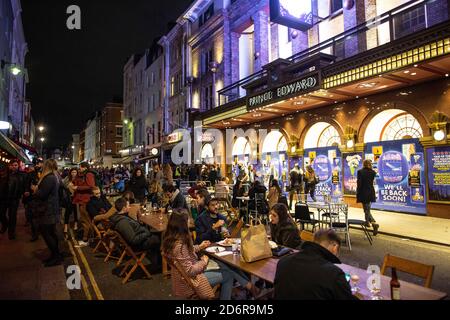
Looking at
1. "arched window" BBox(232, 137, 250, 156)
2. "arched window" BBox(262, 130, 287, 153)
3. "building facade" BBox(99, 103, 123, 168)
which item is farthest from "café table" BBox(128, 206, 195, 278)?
"building facade" BBox(99, 103, 123, 168)

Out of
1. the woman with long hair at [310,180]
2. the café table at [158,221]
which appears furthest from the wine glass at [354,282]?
the woman with long hair at [310,180]

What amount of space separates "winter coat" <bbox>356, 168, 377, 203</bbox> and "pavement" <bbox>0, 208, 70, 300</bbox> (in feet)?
27.5

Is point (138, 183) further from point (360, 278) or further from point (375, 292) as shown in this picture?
point (375, 292)

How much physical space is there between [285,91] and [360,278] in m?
12.2

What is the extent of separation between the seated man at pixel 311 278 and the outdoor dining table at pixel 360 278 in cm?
43

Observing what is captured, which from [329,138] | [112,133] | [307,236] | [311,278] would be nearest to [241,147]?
[329,138]

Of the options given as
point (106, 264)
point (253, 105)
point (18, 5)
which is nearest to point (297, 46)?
point (253, 105)

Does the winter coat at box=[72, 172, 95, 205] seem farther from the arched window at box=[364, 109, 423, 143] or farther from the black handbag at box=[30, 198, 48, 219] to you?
the arched window at box=[364, 109, 423, 143]

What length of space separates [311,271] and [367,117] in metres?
12.9

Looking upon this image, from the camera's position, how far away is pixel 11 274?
5773 millimetres

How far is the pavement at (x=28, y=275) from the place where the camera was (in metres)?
4.82

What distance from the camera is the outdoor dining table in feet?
8.77

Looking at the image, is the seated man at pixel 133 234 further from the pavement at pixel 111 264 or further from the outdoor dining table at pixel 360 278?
the outdoor dining table at pixel 360 278

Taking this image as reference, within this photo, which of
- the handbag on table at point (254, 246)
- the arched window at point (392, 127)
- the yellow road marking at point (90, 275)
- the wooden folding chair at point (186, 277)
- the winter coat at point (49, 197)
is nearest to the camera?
the wooden folding chair at point (186, 277)
